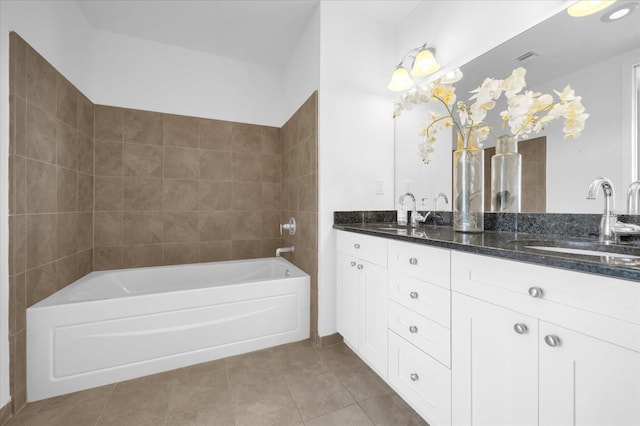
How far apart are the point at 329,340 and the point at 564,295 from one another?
5.18 feet

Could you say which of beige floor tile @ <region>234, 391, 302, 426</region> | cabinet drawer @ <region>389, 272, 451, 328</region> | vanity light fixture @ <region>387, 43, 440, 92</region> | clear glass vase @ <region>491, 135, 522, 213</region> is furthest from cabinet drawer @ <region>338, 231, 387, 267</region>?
vanity light fixture @ <region>387, 43, 440, 92</region>

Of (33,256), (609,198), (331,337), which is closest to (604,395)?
(609,198)

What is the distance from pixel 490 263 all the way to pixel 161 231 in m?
2.59

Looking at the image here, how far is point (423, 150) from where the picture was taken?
59.7 inches

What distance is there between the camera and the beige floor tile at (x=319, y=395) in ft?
4.34

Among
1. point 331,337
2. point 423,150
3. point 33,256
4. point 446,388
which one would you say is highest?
point 423,150

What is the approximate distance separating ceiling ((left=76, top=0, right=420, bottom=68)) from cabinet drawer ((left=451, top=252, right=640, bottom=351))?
2024 millimetres

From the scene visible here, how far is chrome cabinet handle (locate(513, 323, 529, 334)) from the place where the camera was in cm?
77

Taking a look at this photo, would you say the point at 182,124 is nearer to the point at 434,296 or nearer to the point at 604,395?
the point at 434,296

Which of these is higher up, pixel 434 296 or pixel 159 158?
pixel 159 158

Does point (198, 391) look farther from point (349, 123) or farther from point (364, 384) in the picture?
point (349, 123)

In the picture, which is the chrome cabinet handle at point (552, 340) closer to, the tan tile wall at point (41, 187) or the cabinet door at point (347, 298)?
the cabinet door at point (347, 298)

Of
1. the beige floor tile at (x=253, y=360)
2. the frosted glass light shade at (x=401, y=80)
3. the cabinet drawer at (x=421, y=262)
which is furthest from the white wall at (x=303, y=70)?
the beige floor tile at (x=253, y=360)

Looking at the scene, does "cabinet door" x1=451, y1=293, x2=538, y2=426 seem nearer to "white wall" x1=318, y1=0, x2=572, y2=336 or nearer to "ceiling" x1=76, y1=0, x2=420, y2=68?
"white wall" x1=318, y1=0, x2=572, y2=336
